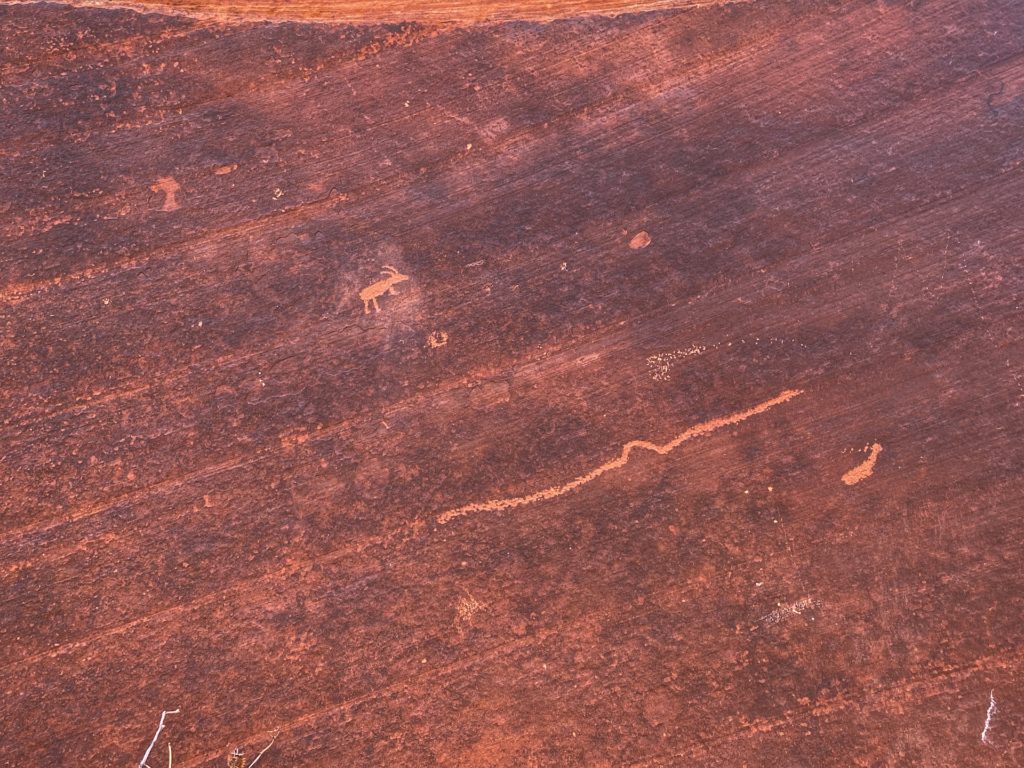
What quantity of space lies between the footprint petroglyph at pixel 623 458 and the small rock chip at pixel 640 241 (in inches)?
34.1

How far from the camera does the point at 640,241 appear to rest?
10.1 feet

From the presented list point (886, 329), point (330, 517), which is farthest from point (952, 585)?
point (330, 517)

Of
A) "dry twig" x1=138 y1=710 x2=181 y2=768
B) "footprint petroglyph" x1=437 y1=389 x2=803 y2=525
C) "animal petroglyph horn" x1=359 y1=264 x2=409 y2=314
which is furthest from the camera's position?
"animal petroglyph horn" x1=359 y1=264 x2=409 y2=314

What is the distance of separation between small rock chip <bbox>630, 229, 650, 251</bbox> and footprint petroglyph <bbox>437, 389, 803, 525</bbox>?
34.1 inches

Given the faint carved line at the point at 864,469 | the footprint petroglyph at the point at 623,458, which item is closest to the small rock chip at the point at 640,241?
the footprint petroglyph at the point at 623,458

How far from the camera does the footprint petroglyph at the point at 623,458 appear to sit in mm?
2947

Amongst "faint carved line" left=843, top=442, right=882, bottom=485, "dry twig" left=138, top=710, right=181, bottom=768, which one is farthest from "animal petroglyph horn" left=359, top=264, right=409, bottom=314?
"faint carved line" left=843, top=442, right=882, bottom=485

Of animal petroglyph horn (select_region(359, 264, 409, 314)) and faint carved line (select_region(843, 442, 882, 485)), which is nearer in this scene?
faint carved line (select_region(843, 442, 882, 485))

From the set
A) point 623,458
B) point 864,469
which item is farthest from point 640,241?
point 864,469

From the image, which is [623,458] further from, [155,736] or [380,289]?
[155,736]

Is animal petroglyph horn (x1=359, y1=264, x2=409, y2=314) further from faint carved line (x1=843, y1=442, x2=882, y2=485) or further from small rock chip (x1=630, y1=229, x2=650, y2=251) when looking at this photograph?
faint carved line (x1=843, y1=442, x2=882, y2=485)

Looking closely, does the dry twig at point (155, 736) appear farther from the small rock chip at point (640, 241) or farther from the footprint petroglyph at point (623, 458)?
the small rock chip at point (640, 241)

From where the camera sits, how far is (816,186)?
3072 millimetres

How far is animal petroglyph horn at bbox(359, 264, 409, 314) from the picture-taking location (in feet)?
10.1
